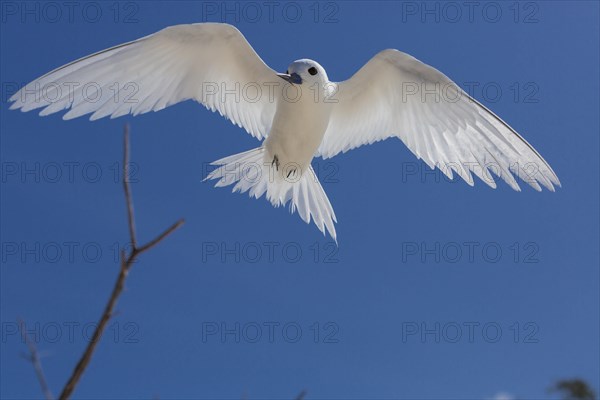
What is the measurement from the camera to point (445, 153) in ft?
24.4

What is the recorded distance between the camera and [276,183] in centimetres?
764

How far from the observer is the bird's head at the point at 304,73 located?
6.85m

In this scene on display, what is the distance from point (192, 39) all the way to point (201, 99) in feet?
2.25

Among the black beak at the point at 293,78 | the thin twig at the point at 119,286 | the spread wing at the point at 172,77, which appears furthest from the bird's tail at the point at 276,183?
the thin twig at the point at 119,286

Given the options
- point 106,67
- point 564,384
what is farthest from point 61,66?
point 564,384

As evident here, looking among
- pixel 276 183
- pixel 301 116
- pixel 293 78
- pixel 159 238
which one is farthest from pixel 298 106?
pixel 159 238

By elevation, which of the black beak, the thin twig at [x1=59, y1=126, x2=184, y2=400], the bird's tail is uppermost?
the black beak

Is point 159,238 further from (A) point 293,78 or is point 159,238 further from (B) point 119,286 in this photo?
(A) point 293,78

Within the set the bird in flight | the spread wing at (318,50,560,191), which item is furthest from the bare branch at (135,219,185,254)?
the spread wing at (318,50,560,191)

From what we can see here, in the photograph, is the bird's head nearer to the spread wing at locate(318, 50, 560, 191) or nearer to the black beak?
the black beak

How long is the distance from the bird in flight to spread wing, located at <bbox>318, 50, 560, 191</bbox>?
0.01 meters

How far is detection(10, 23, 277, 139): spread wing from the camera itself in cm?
615

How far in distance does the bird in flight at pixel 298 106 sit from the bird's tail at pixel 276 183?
0.04 ft

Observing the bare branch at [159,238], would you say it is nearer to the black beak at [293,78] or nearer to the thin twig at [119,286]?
the thin twig at [119,286]
